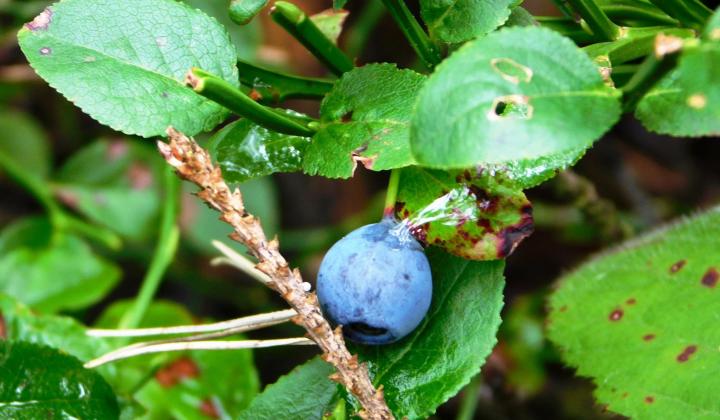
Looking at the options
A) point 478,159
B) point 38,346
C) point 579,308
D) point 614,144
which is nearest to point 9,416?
point 38,346

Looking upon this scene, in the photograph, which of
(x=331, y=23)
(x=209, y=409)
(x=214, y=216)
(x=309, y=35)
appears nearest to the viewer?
(x=309, y=35)

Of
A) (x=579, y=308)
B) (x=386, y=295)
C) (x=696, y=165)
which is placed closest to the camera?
(x=386, y=295)

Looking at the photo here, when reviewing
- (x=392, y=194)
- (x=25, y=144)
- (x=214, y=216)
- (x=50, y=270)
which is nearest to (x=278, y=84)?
(x=392, y=194)

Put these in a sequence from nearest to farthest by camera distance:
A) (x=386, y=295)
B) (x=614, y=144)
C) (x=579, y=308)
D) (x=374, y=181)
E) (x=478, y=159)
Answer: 1. (x=478, y=159)
2. (x=386, y=295)
3. (x=579, y=308)
4. (x=614, y=144)
5. (x=374, y=181)

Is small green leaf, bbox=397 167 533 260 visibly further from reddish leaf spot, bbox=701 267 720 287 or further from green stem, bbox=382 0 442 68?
reddish leaf spot, bbox=701 267 720 287

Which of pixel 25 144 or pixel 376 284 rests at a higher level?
pixel 376 284

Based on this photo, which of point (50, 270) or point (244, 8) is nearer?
point (244, 8)

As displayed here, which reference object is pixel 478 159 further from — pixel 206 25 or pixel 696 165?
pixel 696 165

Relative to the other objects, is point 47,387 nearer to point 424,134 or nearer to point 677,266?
point 424,134
